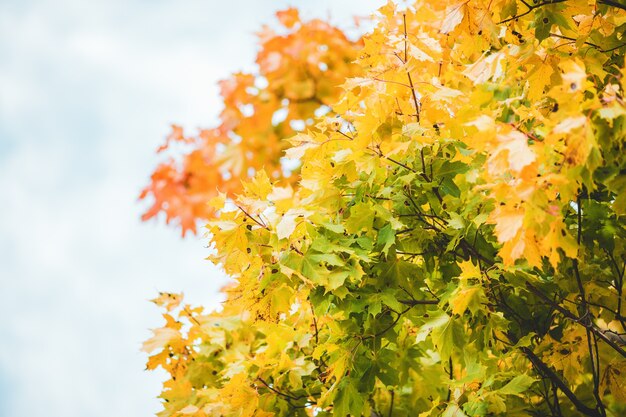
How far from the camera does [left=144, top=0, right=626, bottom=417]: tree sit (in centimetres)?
240

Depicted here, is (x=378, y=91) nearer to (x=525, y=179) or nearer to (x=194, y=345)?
(x=525, y=179)

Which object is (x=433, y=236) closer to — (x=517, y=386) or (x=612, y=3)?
(x=517, y=386)

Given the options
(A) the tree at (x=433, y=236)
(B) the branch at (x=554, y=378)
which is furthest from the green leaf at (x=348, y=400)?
(B) the branch at (x=554, y=378)

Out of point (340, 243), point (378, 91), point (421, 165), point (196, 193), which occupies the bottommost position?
point (340, 243)

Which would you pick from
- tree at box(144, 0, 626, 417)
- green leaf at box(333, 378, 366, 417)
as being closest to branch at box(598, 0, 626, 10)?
tree at box(144, 0, 626, 417)

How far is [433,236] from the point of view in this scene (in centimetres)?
→ 269

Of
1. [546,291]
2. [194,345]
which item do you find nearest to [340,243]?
[546,291]

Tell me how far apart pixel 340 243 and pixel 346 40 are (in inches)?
142

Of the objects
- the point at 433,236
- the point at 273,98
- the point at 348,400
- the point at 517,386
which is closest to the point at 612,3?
the point at 433,236

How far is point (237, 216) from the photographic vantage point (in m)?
2.38

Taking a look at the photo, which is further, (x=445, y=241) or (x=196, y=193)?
(x=196, y=193)

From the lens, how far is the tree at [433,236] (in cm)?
240

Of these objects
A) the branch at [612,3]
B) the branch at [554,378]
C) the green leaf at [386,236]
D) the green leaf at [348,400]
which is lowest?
the branch at [554,378]

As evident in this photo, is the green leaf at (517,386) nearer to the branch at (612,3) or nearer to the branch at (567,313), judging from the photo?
the branch at (567,313)
